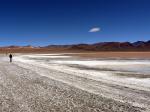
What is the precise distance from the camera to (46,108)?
9320mm

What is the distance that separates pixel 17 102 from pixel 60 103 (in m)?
1.69

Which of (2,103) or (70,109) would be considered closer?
(70,109)

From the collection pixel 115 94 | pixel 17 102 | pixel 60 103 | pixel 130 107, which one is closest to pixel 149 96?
pixel 115 94

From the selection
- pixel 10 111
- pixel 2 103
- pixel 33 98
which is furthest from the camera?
pixel 33 98

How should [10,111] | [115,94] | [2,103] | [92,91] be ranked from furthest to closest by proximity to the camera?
[92,91], [115,94], [2,103], [10,111]

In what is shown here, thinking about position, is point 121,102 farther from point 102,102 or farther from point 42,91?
point 42,91

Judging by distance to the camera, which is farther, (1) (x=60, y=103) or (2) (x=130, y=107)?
(1) (x=60, y=103)

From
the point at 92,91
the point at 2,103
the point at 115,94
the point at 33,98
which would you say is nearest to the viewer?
the point at 2,103

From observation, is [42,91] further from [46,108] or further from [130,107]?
[130,107]

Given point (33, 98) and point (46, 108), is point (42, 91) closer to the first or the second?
point (33, 98)

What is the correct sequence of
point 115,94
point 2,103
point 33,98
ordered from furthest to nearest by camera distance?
1. point 115,94
2. point 33,98
3. point 2,103

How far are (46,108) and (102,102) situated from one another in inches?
89.9

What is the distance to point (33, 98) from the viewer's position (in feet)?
35.9

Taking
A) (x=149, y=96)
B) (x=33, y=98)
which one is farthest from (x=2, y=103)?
(x=149, y=96)
